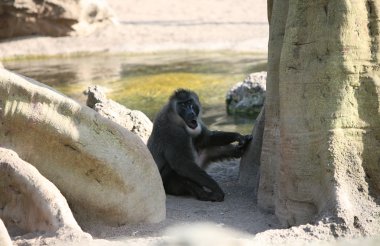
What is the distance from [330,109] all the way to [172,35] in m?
16.4

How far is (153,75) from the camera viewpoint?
55.9ft

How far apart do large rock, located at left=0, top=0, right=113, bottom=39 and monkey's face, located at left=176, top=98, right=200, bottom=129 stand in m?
14.3

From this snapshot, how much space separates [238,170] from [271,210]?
2.15 meters

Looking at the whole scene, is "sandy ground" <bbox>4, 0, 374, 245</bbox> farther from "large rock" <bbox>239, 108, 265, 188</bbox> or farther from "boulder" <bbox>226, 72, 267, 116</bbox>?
"boulder" <bbox>226, 72, 267, 116</bbox>

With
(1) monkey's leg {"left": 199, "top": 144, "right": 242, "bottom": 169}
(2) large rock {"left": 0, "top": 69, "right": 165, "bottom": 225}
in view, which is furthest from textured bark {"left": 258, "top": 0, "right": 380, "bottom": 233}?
(1) monkey's leg {"left": 199, "top": 144, "right": 242, "bottom": 169}

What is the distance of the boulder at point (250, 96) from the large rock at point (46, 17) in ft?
34.0

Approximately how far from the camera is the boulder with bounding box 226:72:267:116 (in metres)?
13.0

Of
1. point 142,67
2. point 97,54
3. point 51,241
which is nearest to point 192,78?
point 142,67

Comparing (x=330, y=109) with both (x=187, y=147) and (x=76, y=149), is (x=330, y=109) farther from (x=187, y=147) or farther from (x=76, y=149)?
(x=187, y=147)

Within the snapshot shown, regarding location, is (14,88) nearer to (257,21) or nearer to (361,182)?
(361,182)

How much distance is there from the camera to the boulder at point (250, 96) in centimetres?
1299

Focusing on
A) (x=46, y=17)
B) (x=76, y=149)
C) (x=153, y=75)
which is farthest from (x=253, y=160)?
(x=46, y=17)

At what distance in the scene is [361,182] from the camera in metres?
5.98

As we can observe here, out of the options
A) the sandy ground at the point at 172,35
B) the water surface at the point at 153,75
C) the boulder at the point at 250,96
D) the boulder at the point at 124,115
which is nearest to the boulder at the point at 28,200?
the boulder at the point at 124,115
